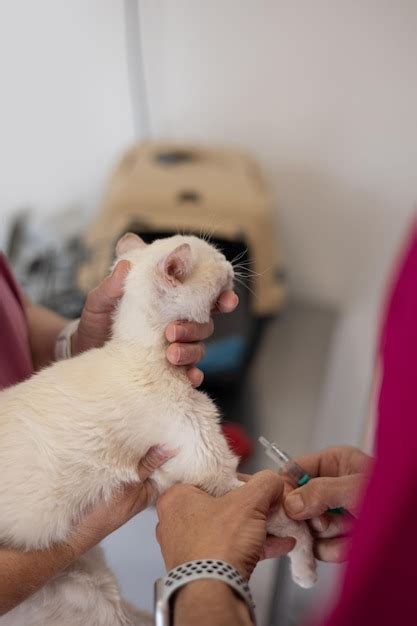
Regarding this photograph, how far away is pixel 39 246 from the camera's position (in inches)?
77.4

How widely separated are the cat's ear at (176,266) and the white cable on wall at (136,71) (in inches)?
49.5

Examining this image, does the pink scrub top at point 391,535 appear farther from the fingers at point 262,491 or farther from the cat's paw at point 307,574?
the cat's paw at point 307,574

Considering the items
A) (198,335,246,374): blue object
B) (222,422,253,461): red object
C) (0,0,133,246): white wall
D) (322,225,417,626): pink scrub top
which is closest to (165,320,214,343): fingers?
(322,225,417,626): pink scrub top

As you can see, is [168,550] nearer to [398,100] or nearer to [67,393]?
[67,393]

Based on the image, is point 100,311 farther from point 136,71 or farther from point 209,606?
point 136,71

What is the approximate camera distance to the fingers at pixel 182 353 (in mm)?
808

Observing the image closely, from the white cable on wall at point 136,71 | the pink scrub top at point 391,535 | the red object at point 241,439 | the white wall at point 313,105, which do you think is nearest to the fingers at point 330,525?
the pink scrub top at point 391,535

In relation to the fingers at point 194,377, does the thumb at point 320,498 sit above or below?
below

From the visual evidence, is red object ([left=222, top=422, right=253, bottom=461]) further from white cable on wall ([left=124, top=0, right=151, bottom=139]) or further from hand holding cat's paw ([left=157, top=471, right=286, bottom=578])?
white cable on wall ([left=124, top=0, right=151, bottom=139])

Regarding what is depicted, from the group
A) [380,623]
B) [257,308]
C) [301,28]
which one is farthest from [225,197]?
[380,623]

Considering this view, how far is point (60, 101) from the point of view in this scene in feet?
6.10

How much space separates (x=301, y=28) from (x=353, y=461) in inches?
53.3

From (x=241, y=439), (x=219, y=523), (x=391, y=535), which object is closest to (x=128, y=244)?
(x=219, y=523)

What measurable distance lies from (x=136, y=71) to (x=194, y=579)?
5.42 feet
